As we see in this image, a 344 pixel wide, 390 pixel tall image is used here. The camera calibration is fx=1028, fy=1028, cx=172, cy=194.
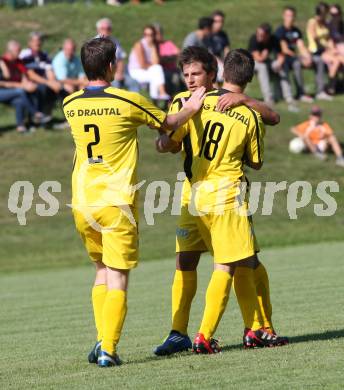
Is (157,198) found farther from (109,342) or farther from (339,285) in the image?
(109,342)

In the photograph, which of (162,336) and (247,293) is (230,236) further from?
(162,336)

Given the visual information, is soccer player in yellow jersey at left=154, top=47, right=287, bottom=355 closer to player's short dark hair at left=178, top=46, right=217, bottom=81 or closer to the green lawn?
player's short dark hair at left=178, top=46, right=217, bottom=81

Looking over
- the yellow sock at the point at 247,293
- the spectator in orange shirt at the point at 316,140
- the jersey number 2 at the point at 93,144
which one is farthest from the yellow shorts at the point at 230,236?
the spectator in orange shirt at the point at 316,140

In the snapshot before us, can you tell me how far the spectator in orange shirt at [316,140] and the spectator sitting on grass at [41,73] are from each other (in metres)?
5.16

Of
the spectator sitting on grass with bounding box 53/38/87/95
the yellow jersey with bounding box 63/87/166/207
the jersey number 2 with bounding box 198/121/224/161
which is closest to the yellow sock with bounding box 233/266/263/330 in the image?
the jersey number 2 with bounding box 198/121/224/161

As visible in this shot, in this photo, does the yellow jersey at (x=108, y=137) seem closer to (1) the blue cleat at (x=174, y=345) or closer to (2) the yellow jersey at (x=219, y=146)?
(2) the yellow jersey at (x=219, y=146)

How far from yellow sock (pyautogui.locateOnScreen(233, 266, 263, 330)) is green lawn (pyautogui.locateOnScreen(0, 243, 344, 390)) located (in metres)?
0.24

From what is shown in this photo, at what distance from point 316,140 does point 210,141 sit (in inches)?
588

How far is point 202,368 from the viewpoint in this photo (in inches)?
263

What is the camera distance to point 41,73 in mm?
21219

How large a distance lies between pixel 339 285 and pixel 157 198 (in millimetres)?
8666

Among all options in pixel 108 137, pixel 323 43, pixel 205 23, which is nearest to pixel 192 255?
pixel 108 137

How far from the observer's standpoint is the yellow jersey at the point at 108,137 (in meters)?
7.02

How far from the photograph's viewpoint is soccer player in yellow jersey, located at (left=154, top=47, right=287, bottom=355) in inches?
294
